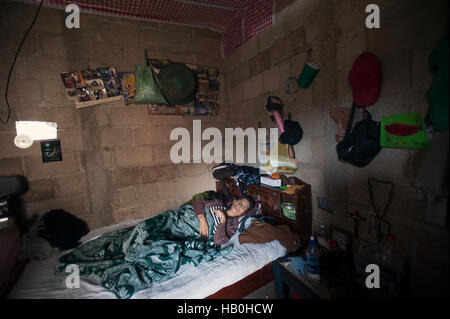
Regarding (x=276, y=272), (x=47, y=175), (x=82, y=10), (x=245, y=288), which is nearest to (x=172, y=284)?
(x=245, y=288)

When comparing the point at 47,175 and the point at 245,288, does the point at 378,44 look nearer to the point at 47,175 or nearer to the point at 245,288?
the point at 245,288

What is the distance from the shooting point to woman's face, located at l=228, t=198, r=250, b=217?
80.4 inches

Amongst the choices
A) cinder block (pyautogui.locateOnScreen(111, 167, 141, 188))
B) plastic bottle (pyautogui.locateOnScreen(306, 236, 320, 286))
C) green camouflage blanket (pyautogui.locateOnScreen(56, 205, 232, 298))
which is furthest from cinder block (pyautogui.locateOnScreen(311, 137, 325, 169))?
cinder block (pyautogui.locateOnScreen(111, 167, 141, 188))

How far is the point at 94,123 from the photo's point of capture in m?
2.32

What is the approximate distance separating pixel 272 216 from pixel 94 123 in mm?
2331

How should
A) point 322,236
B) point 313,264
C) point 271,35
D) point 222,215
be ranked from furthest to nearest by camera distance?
point 271,35
point 222,215
point 322,236
point 313,264

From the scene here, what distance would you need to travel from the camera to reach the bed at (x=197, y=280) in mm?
1286

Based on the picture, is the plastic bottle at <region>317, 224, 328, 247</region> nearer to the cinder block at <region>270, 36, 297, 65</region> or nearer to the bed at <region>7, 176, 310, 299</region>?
the bed at <region>7, 176, 310, 299</region>

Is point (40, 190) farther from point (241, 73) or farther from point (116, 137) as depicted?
point (241, 73)

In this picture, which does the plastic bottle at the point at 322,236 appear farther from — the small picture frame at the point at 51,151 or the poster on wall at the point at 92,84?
the small picture frame at the point at 51,151

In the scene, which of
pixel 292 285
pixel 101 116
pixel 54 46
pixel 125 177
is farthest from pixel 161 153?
pixel 292 285

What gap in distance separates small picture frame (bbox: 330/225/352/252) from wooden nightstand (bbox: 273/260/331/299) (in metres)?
0.37

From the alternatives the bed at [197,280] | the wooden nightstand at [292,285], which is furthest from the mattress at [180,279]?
the wooden nightstand at [292,285]
